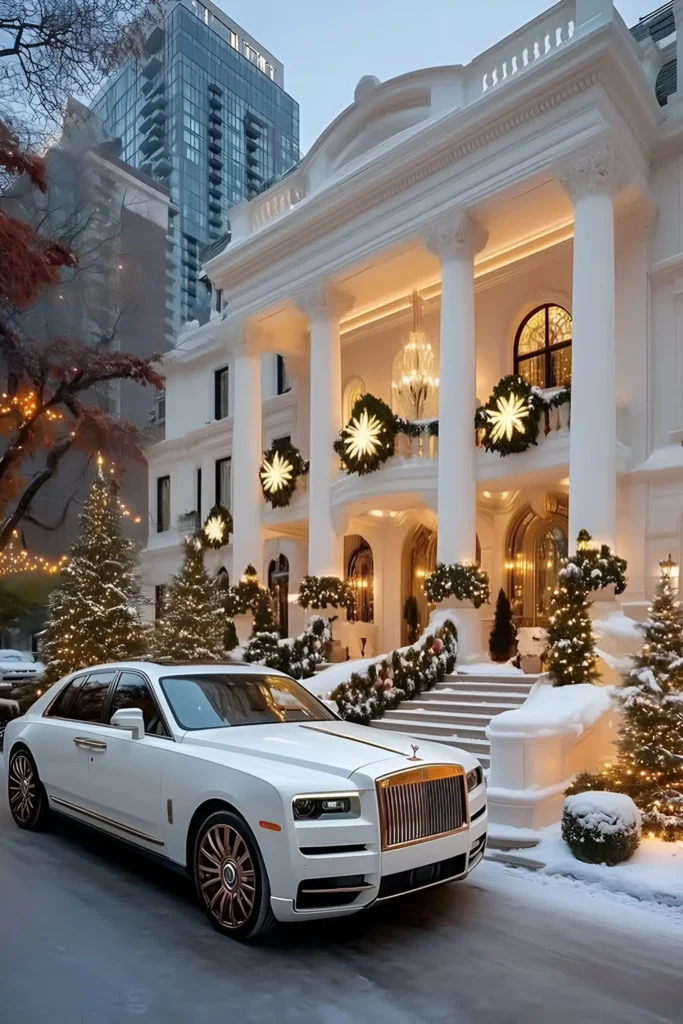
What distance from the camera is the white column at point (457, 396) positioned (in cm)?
1559

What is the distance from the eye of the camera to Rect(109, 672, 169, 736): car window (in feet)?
20.4

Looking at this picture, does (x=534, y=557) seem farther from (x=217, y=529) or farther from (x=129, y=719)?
(x=129, y=719)

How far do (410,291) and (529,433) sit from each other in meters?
6.22

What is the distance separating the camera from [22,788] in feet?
25.7

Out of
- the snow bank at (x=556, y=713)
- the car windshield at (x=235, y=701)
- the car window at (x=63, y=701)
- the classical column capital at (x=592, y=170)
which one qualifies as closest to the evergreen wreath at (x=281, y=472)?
the classical column capital at (x=592, y=170)

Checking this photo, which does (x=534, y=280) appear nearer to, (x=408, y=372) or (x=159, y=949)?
(x=408, y=372)

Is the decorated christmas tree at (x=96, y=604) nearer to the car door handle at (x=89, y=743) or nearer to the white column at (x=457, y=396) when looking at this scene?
the white column at (x=457, y=396)

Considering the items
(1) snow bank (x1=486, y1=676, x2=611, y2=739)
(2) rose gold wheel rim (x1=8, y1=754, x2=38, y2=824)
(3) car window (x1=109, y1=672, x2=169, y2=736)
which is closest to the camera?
(3) car window (x1=109, y1=672, x2=169, y2=736)

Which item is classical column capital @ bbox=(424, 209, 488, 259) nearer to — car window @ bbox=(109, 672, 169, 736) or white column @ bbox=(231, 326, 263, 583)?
white column @ bbox=(231, 326, 263, 583)

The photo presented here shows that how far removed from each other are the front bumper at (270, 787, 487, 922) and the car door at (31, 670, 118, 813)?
247 cm

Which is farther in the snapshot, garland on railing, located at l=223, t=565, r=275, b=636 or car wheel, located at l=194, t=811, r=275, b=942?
garland on railing, located at l=223, t=565, r=275, b=636

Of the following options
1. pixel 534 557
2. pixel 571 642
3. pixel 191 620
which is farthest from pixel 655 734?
pixel 191 620

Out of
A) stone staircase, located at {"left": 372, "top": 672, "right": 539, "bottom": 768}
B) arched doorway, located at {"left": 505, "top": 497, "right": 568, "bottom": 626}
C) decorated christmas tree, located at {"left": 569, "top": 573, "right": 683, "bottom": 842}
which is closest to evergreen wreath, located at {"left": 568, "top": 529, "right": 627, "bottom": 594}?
stone staircase, located at {"left": 372, "top": 672, "right": 539, "bottom": 768}

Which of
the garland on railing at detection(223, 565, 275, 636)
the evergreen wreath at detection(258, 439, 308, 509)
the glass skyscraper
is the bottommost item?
the garland on railing at detection(223, 565, 275, 636)
